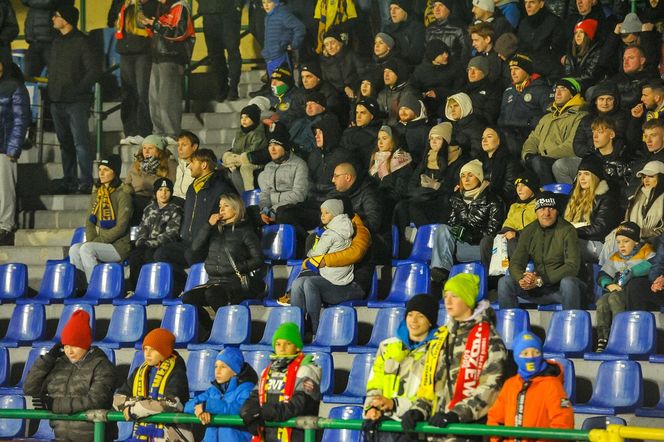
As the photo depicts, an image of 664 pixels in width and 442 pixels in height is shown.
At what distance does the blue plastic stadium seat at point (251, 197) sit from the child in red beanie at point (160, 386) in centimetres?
377

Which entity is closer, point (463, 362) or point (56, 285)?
point (463, 362)

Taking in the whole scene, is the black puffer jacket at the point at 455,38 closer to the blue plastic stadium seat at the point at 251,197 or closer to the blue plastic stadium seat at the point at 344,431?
the blue plastic stadium seat at the point at 251,197

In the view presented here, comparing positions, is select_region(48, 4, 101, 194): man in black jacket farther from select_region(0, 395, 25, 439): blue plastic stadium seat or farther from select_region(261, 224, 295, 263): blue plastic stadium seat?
select_region(0, 395, 25, 439): blue plastic stadium seat

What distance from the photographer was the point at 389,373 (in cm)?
818

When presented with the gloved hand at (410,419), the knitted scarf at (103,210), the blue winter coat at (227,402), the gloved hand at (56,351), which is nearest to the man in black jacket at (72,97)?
the knitted scarf at (103,210)

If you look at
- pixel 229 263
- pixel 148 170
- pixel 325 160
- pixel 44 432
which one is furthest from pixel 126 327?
pixel 325 160

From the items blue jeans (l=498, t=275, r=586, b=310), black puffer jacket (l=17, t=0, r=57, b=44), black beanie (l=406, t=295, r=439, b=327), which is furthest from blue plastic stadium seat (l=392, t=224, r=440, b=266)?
black puffer jacket (l=17, t=0, r=57, b=44)

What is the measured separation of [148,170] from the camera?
13688 mm

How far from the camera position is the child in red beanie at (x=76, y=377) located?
9859mm

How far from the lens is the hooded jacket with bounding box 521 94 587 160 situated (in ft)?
41.2

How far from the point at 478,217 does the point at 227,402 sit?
11.2 feet

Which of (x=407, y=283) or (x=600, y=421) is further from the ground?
(x=407, y=283)

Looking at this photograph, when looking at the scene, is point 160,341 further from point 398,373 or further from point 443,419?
point 443,419

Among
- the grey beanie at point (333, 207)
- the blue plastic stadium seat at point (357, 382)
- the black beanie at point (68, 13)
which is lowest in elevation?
the blue plastic stadium seat at point (357, 382)
